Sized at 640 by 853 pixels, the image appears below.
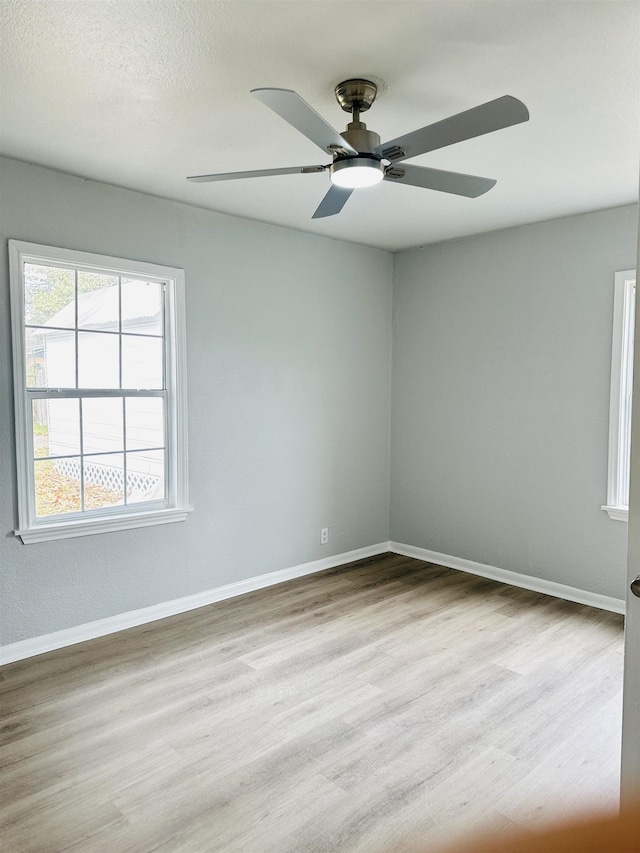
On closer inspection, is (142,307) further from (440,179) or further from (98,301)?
(440,179)

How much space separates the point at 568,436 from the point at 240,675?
8.59 ft

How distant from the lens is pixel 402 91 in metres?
2.23

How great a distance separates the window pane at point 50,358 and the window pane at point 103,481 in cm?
46

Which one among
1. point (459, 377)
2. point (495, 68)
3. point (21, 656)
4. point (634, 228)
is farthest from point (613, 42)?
point (21, 656)

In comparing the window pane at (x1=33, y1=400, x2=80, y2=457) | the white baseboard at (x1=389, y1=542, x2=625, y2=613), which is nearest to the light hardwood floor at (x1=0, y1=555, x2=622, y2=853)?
the white baseboard at (x1=389, y1=542, x2=625, y2=613)

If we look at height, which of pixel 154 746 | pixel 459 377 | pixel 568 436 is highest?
pixel 459 377

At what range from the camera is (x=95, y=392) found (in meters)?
3.35

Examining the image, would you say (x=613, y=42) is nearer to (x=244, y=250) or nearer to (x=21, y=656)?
(x=244, y=250)

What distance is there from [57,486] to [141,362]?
871 millimetres

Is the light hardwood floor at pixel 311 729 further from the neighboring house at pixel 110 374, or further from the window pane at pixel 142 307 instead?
the window pane at pixel 142 307

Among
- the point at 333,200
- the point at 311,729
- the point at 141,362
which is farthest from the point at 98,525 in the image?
the point at 333,200

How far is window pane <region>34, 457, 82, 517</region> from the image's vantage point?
318 centimetres

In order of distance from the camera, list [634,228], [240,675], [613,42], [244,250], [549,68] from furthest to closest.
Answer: [244,250], [634,228], [240,675], [549,68], [613,42]

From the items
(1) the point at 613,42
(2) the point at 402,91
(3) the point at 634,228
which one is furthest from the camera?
(3) the point at 634,228
